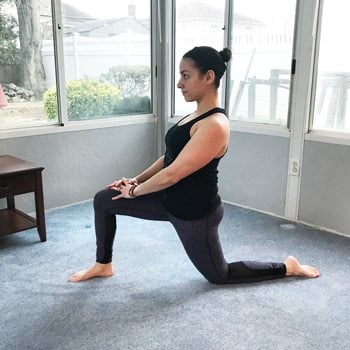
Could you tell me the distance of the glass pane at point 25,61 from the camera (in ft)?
8.95

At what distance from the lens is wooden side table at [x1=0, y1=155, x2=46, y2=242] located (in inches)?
91.5

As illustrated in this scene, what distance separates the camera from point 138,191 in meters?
1.96

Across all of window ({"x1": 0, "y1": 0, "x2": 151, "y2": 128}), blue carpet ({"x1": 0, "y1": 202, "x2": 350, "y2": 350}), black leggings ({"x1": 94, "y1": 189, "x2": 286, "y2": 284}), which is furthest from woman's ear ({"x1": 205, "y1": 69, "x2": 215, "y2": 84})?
window ({"x1": 0, "y1": 0, "x2": 151, "y2": 128})

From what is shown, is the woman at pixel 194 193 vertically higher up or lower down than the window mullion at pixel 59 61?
lower down

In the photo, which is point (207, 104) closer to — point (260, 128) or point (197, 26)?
point (260, 128)

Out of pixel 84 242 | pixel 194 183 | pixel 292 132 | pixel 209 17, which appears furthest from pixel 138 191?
pixel 209 17

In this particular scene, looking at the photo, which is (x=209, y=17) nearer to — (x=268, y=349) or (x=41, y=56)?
(x=41, y=56)

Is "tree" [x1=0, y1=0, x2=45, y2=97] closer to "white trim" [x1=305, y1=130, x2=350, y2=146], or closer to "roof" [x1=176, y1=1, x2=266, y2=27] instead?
"roof" [x1=176, y1=1, x2=266, y2=27]

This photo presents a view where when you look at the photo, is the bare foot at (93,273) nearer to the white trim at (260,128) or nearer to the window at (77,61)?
the window at (77,61)

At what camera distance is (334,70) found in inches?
103

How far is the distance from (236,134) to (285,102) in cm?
45

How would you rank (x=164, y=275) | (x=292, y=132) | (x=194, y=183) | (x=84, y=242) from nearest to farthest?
(x=194, y=183) < (x=164, y=275) < (x=84, y=242) < (x=292, y=132)

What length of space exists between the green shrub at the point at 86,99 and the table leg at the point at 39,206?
2.46 ft

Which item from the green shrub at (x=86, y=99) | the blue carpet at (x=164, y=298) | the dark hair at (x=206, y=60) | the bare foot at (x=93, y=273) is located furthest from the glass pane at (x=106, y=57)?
the dark hair at (x=206, y=60)
